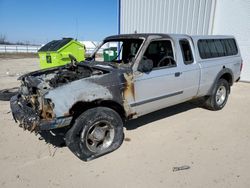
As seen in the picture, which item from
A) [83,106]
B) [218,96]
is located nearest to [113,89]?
[83,106]

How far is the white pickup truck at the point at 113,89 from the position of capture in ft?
10.8

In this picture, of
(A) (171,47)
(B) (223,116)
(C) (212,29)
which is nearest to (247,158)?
(B) (223,116)

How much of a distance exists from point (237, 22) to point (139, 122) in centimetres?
775

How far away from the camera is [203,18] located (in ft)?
33.3

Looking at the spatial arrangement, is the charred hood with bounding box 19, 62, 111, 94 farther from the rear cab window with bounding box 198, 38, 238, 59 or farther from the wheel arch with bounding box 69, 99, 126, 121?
the rear cab window with bounding box 198, 38, 238, 59

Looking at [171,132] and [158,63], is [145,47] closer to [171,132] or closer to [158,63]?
[158,63]

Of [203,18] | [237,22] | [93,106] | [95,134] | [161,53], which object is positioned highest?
[203,18]

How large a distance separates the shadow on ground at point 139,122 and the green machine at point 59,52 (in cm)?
403

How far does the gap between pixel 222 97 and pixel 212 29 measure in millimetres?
5184

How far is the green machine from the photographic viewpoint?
786cm

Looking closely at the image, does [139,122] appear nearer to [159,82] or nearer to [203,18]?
[159,82]

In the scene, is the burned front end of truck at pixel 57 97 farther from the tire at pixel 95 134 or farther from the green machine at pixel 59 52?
the green machine at pixel 59 52

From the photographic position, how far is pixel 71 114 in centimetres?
330

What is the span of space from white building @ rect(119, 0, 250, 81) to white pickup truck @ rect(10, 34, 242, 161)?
5.31 m
